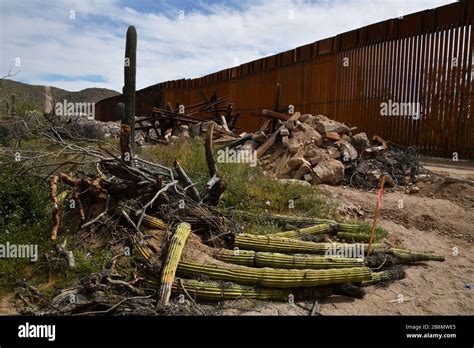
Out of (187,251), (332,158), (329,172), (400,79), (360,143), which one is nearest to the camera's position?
(187,251)

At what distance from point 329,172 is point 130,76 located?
4.50m

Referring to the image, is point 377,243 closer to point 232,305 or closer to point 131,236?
point 232,305

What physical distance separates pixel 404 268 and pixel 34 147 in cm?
551

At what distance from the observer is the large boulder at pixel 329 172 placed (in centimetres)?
899

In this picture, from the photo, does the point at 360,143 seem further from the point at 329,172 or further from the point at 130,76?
the point at 130,76

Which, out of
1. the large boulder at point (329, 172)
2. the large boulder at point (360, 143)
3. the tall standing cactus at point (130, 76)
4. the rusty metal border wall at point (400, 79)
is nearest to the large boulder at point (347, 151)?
the large boulder at point (360, 143)

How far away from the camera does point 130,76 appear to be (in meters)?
7.22

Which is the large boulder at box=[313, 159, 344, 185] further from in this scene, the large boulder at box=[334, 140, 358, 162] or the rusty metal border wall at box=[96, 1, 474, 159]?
the rusty metal border wall at box=[96, 1, 474, 159]

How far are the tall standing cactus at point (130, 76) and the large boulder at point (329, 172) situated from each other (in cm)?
398

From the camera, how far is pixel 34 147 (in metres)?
6.46

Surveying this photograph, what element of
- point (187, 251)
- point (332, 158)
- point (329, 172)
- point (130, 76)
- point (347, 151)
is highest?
point (130, 76)

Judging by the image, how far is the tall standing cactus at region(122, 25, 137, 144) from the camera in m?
7.15

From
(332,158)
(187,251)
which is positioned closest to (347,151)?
(332,158)
